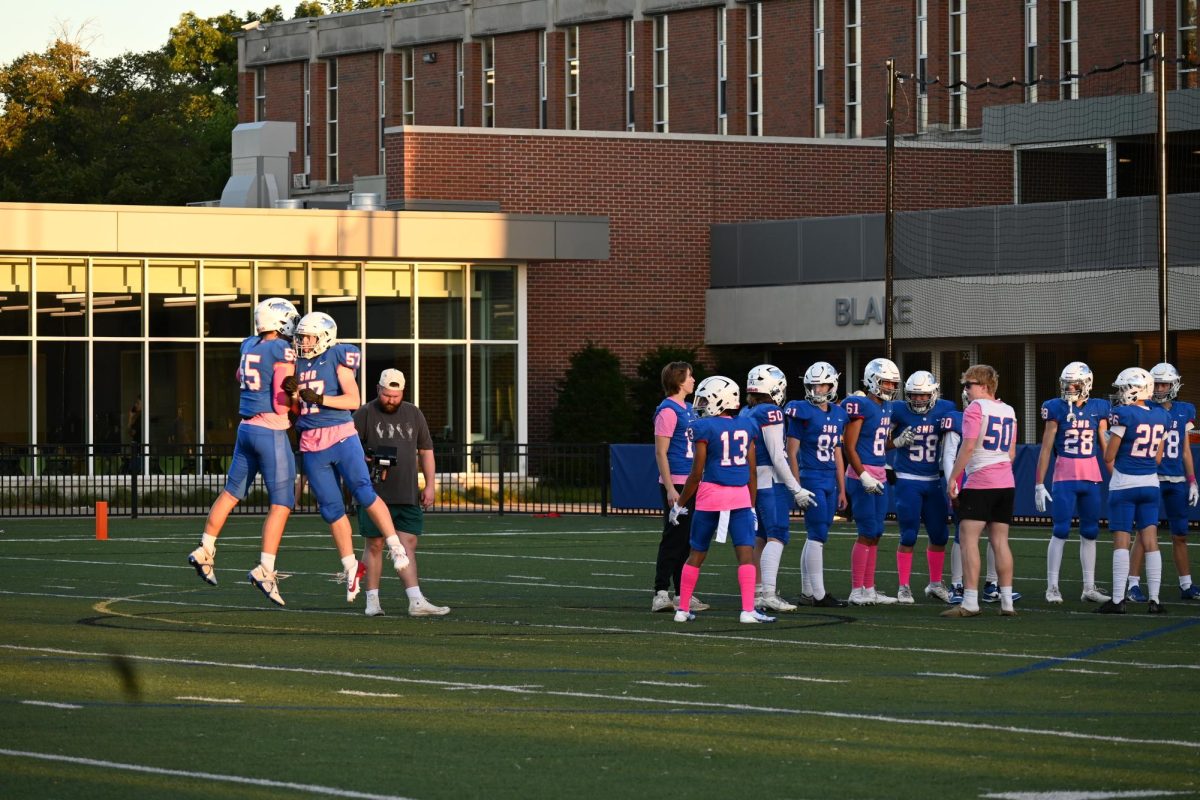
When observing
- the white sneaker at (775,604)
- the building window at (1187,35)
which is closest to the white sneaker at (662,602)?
the white sneaker at (775,604)

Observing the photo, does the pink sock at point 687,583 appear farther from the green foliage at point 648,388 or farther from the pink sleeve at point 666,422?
the green foliage at point 648,388

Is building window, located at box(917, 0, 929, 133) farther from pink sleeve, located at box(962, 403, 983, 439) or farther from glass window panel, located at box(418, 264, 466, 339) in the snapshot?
pink sleeve, located at box(962, 403, 983, 439)

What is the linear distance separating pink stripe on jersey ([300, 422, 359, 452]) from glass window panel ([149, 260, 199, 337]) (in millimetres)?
24179

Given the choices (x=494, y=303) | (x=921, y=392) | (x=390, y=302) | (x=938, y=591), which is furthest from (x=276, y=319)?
(x=494, y=303)

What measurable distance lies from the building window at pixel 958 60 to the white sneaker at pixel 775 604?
41.1m

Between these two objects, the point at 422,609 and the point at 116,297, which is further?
the point at 116,297

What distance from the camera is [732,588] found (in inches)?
733

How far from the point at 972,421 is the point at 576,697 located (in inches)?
220

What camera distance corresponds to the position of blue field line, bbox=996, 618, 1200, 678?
1249cm

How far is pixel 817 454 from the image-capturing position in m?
16.7

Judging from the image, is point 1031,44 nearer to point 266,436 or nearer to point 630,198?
point 630,198

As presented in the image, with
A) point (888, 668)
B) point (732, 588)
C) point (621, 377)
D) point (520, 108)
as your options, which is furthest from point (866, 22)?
point (888, 668)

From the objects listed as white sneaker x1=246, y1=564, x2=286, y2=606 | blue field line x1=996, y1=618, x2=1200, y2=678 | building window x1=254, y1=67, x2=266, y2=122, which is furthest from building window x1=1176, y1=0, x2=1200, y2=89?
white sneaker x1=246, y1=564, x2=286, y2=606

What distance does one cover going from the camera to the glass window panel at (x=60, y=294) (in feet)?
124
